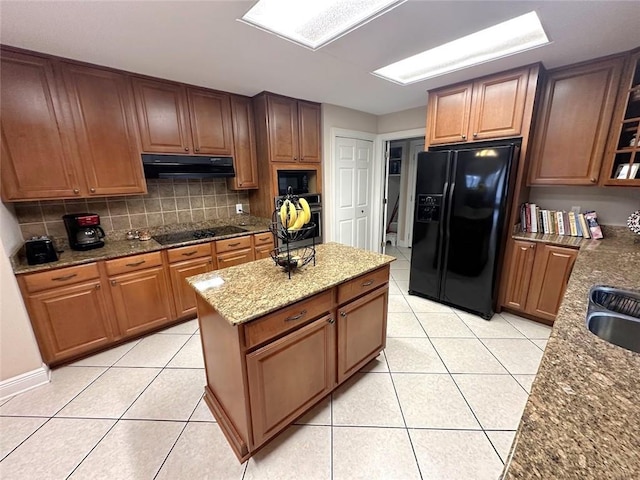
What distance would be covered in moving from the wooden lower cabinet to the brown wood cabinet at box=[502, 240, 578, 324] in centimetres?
370

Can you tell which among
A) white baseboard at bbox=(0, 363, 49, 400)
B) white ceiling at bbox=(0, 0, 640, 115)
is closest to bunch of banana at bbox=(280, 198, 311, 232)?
white ceiling at bbox=(0, 0, 640, 115)

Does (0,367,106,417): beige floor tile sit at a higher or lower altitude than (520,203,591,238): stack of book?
lower

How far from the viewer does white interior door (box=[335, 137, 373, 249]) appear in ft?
12.4

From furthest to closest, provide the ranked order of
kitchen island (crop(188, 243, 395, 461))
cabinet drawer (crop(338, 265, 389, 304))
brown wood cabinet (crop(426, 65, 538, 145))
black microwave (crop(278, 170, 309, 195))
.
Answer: black microwave (crop(278, 170, 309, 195)), brown wood cabinet (crop(426, 65, 538, 145)), cabinet drawer (crop(338, 265, 389, 304)), kitchen island (crop(188, 243, 395, 461))

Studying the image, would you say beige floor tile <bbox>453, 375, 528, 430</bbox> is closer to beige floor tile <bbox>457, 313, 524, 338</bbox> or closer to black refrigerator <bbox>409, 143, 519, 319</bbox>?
beige floor tile <bbox>457, 313, 524, 338</bbox>

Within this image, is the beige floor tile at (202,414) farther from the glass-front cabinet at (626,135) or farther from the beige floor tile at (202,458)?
the glass-front cabinet at (626,135)

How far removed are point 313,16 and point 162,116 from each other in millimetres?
1683

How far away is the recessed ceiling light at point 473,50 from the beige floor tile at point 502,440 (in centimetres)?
246

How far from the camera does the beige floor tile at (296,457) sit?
4.37 feet

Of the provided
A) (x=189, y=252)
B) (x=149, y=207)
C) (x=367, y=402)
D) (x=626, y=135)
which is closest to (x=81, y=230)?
(x=149, y=207)

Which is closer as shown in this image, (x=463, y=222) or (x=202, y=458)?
(x=202, y=458)

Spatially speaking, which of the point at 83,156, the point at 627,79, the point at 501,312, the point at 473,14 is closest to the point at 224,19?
the point at 473,14

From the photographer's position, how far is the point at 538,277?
8.07 feet

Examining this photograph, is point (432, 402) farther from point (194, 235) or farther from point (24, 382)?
point (24, 382)
